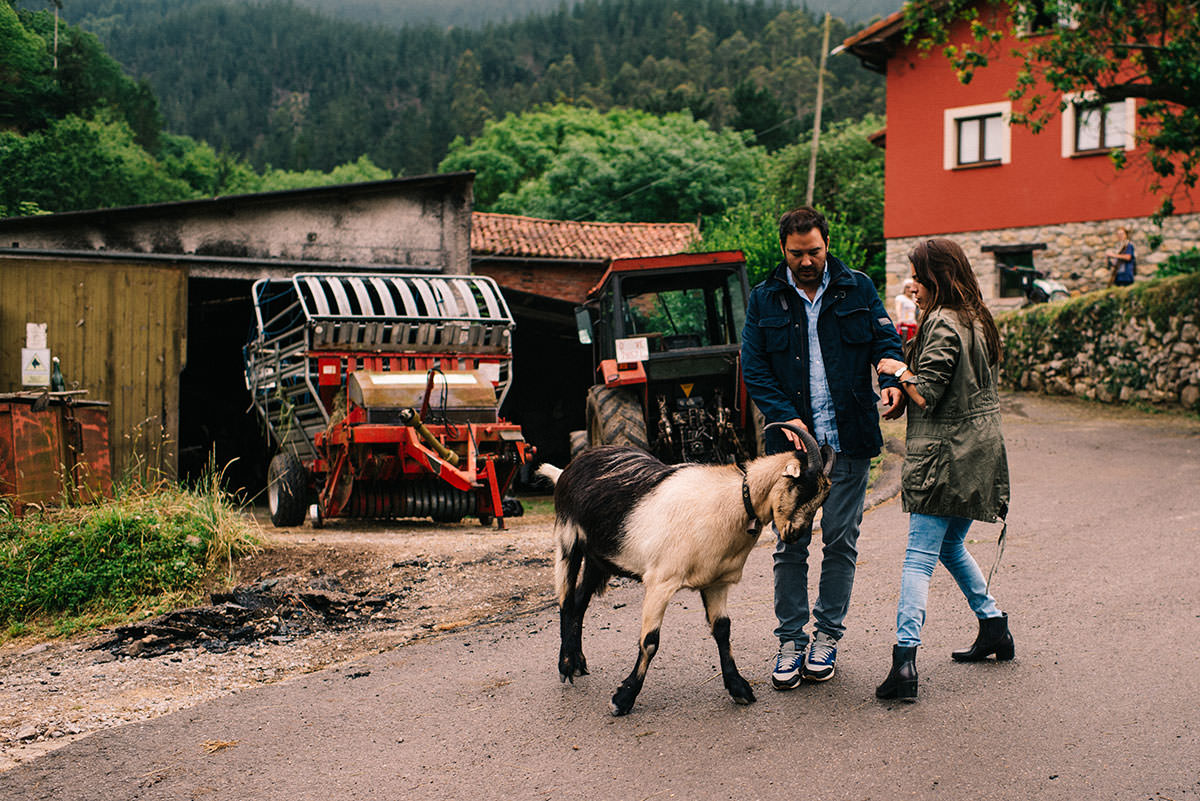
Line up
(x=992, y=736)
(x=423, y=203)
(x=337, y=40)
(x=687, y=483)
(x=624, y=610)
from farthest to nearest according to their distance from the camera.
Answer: (x=337, y=40) → (x=423, y=203) → (x=624, y=610) → (x=687, y=483) → (x=992, y=736)

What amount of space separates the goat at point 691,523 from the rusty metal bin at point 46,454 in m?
5.90

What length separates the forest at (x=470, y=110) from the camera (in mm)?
32375

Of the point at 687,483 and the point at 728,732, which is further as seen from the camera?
the point at 687,483

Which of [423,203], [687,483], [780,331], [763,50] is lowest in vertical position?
[687,483]

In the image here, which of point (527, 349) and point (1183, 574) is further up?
point (527, 349)

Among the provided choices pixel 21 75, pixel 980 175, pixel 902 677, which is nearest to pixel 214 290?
pixel 21 75

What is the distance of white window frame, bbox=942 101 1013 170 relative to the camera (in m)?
25.5

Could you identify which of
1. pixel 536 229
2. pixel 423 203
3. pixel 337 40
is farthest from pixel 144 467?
pixel 337 40

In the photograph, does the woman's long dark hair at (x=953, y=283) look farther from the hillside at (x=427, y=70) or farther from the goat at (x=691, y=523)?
the hillside at (x=427, y=70)

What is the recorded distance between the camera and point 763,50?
10456 centimetres

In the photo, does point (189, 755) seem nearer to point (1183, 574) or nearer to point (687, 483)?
point (687, 483)

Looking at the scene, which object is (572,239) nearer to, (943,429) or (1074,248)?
(1074,248)

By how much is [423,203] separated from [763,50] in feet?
304

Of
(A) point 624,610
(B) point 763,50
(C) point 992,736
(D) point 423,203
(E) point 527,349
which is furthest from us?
(B) point 763,50
